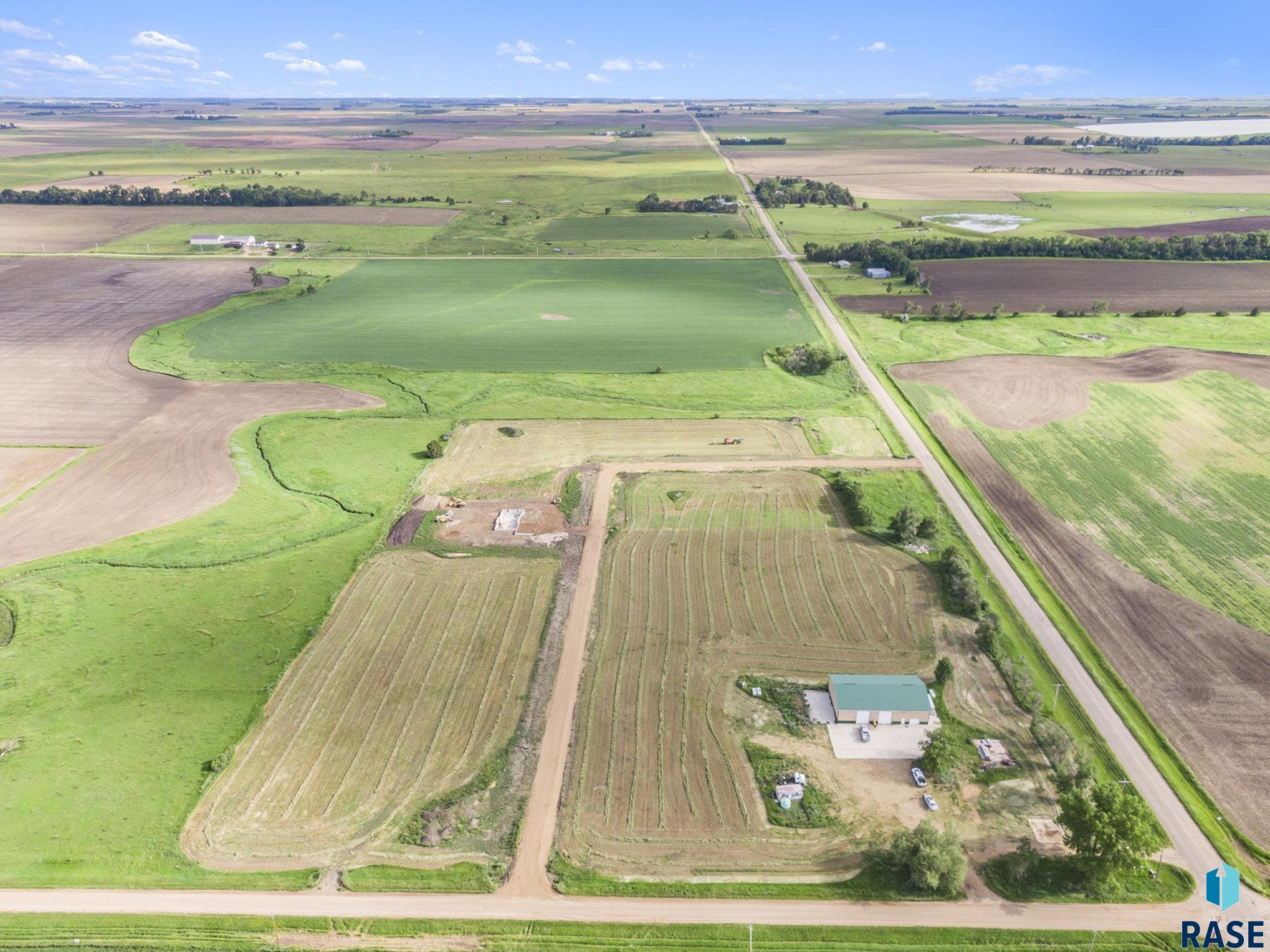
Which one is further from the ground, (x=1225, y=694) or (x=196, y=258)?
(x=196, y=258)

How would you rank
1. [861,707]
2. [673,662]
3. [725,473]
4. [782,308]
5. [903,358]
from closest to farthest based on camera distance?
[861,707] < [673,662] < [725,473] < [903,358] < [782,308]

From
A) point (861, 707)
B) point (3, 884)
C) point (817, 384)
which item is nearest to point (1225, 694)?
point (861, 707)

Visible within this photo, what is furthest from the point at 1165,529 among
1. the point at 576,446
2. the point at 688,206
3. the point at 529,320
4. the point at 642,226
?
the point at 688,206

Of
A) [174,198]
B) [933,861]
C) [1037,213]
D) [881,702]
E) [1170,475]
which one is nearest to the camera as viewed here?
[933,861]

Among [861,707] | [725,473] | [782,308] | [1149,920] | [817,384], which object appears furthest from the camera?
[782,308]

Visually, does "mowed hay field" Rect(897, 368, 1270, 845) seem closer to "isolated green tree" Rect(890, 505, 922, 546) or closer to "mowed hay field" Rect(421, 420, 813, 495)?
"isolated green tree" Rect(890, 505, 922, 546)

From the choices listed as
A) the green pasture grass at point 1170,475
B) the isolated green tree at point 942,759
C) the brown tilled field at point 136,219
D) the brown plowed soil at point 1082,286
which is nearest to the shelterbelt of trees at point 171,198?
the brown tilled field at point 136,219

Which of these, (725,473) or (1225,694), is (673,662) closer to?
(725,473)

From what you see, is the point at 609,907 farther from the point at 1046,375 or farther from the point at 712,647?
the point at 1046,375
